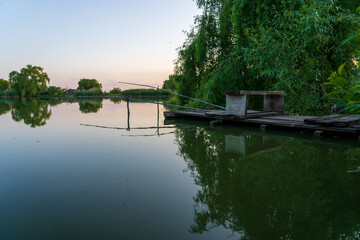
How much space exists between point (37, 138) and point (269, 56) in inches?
283

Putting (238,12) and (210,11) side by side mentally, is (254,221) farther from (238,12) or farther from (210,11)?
(210,11)

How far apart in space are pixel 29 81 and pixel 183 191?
2346 inches

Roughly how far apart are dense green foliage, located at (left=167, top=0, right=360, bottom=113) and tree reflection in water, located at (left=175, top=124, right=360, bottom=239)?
3247 mm

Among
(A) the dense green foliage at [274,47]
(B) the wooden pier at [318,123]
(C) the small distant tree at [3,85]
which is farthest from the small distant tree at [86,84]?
(B) the wooden pier at [318,123]

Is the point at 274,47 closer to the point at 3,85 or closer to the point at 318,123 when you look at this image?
the point at 318,123

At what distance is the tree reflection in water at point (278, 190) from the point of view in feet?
7.89

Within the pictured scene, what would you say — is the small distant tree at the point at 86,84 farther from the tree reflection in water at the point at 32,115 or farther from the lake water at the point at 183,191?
the lake water at the point at 183,191

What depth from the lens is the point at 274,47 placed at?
314 inches

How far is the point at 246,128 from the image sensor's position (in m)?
8.66

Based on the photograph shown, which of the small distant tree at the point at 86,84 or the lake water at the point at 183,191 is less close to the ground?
the small distant tree at the point at 86,84

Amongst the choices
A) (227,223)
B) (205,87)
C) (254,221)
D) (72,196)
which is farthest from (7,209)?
(205,87)

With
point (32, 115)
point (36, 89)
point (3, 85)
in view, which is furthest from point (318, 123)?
point (3, 85)

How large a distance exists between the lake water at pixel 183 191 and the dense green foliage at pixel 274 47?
10.9ft

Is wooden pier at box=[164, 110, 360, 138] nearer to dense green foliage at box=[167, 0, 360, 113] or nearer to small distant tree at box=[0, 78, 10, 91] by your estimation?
dense green foliage at box=[167, 0, 360, 113]
